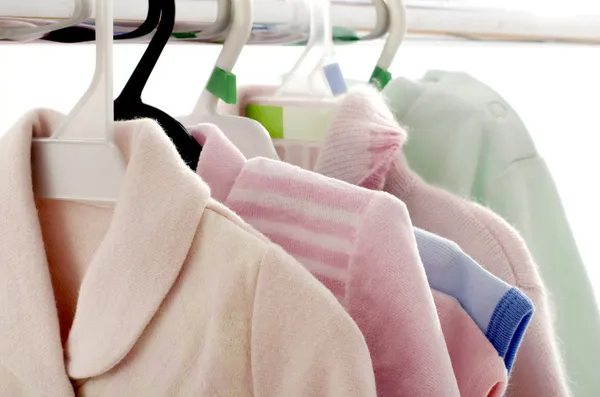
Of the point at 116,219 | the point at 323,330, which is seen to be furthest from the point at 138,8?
the point at 323,330

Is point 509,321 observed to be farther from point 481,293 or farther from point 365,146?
point 365,146

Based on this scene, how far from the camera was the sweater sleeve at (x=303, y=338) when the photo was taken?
1.41 feet

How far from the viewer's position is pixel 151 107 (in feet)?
2.08

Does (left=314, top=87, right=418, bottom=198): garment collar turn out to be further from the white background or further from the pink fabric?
the white background

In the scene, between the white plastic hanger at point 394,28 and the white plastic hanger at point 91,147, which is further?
the white plastic hanger at point 394,28

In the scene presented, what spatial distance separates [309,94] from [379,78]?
10 centimetres

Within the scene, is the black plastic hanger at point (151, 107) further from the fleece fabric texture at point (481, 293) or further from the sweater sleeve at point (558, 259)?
the sweater sleeve at point (558, 259)

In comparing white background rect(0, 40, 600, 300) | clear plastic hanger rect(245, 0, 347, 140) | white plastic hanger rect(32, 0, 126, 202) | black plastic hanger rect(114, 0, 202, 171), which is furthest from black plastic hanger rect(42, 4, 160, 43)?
white background rect(0, 40, 600, 300)

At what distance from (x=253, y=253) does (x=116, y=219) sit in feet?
0.32

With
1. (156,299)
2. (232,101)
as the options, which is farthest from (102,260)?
(232,101)

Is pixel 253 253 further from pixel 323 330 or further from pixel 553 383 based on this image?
pixel 553 383

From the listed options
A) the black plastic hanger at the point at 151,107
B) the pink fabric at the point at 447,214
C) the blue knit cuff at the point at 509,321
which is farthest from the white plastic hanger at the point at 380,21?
the blue knit cuff at the point at 509,321

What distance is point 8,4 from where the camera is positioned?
53 centimetres

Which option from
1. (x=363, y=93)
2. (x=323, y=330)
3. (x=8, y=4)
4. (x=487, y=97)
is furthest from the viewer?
(x=487, y=97)
